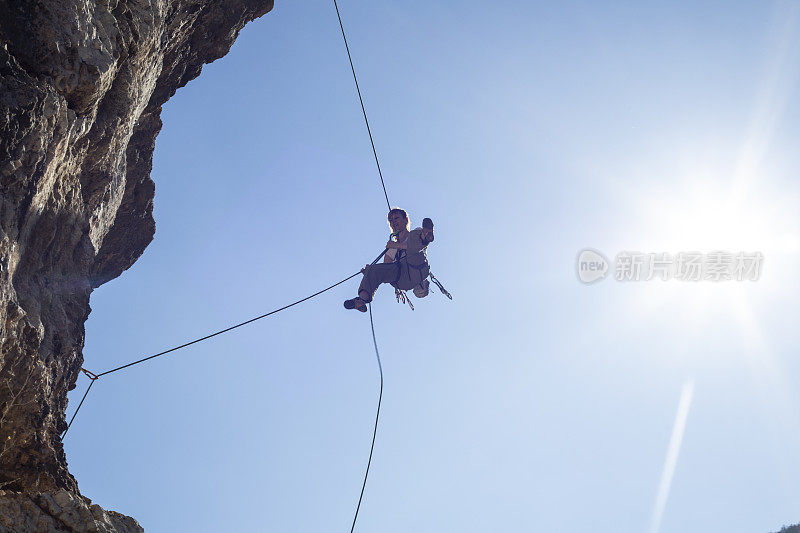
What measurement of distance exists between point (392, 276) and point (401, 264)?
0.23m

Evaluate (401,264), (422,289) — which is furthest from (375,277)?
(422,289)

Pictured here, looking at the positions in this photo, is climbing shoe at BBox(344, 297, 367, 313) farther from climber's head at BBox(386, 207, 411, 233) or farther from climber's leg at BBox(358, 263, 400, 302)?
climber's head at BBox(386, 207, 411, 233)

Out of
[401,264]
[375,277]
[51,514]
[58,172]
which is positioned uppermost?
[401,264]

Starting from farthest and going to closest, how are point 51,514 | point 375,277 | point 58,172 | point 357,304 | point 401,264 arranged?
1. point 401,264
2. point 375,277
3. point 357,304
4. point 58,172
5. point 51,514

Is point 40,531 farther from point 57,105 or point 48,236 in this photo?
point 57,105

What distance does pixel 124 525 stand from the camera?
4766 millimetres

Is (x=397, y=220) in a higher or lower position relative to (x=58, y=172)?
higher

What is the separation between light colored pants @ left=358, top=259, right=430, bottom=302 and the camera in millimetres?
8883

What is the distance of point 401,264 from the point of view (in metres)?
9.05

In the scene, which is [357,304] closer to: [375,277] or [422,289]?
[375,277]

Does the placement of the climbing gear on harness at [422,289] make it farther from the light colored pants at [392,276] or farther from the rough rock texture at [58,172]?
the rough rock texture at [58,172]

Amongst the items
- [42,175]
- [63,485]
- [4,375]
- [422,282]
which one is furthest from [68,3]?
[422,282]

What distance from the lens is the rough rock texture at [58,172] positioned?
3.88 metres

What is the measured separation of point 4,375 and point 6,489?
35.3 inches
